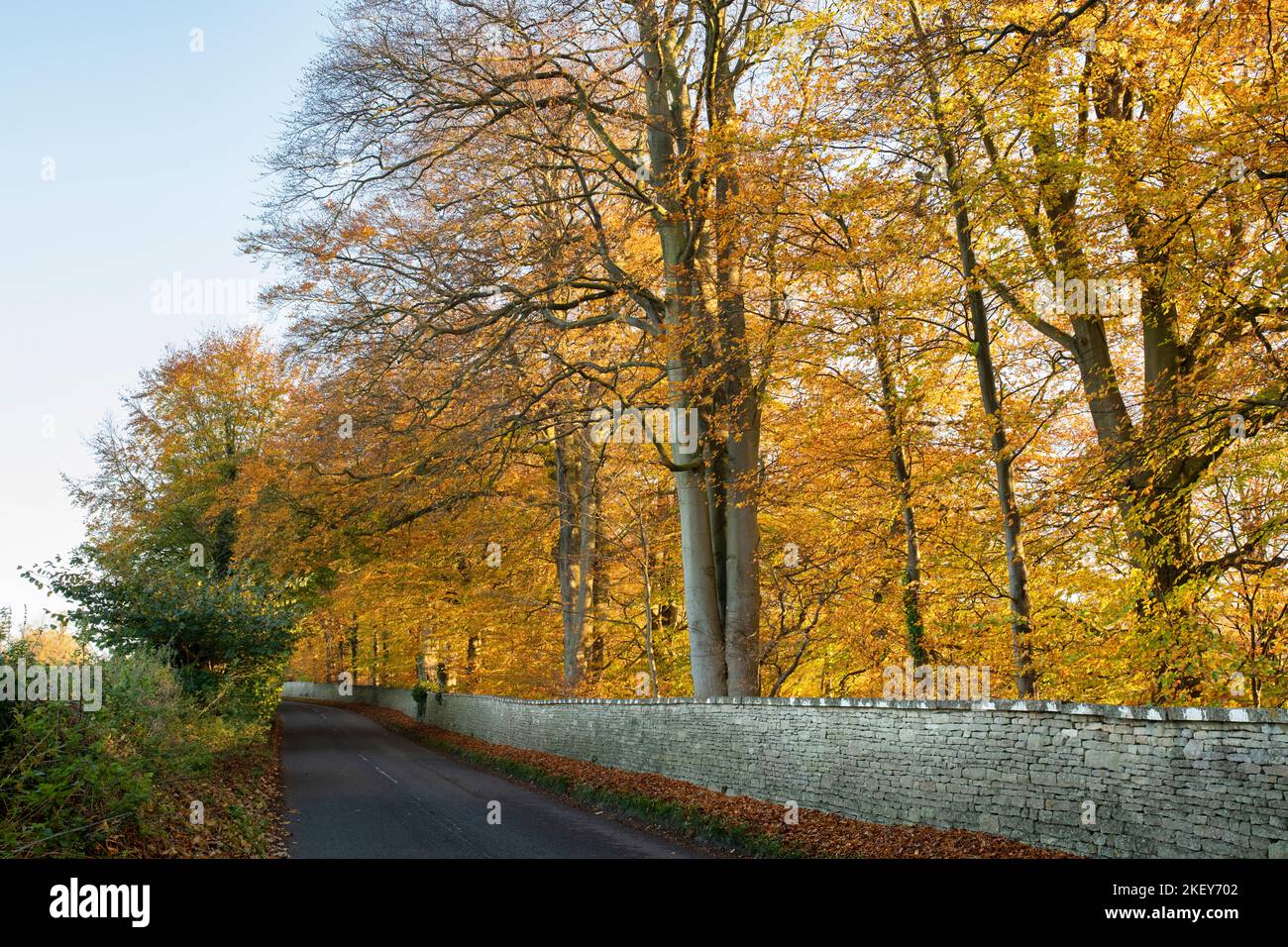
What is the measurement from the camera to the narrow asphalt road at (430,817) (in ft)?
36.2

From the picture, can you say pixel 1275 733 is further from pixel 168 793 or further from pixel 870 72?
pixel 168 793

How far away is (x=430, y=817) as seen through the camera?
13695 millimetres

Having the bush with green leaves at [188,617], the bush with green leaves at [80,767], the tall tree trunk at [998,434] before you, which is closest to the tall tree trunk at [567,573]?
the bush with green leaves at [188,617]

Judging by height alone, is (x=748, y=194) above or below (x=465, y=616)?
above

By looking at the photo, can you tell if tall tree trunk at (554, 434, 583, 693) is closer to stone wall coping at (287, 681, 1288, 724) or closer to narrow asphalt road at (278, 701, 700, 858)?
narrow asphalt road at (278, 701, 700, 858)

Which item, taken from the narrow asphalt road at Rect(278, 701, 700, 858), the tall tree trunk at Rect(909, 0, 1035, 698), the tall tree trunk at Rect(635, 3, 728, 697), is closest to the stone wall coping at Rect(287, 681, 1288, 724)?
the tall tree trunk at Rect(635, 3, 728, 697)

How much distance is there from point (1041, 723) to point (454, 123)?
13235 millimetres

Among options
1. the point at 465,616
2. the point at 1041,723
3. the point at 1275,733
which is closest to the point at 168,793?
the point at 1041,723

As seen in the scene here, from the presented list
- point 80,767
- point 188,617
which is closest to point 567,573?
point 188,617

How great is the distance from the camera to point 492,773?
2108cm

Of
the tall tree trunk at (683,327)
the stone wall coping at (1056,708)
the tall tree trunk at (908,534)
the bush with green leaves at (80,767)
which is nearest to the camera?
the stone wall coping at (1056,708)

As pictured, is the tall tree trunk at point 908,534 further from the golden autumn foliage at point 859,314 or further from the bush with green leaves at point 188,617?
the bush with green leaves at point 188,617

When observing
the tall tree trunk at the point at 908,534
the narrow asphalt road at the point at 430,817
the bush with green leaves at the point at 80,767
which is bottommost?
the narrow asphalt road at the point at 430,817

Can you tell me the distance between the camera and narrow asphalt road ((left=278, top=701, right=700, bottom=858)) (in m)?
11.0
